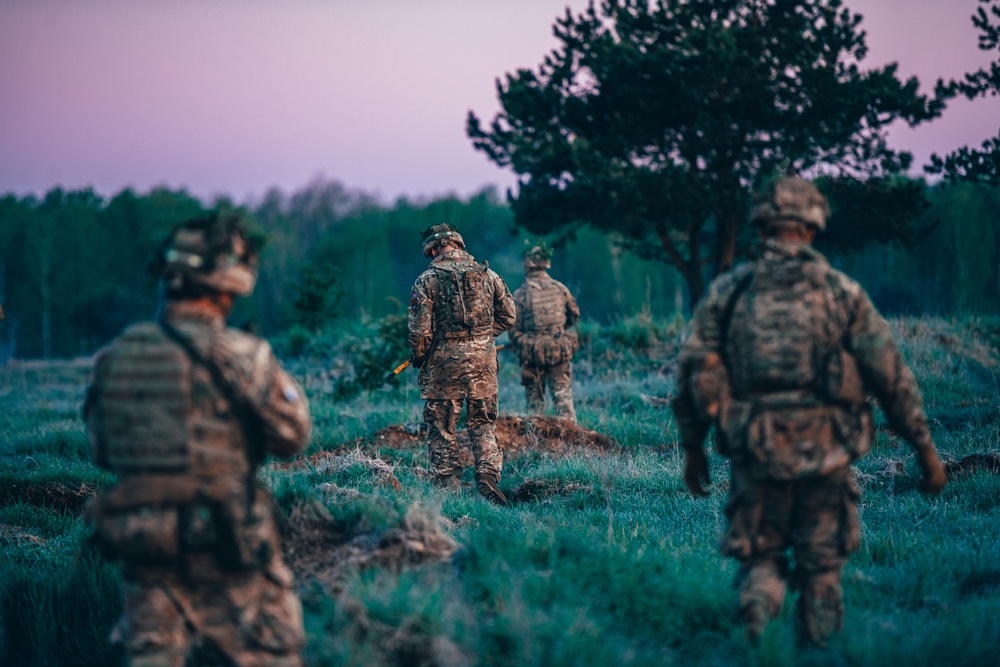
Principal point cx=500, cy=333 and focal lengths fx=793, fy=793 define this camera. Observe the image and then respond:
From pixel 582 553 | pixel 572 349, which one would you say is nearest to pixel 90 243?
pixel 572 349

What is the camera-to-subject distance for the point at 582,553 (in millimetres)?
4574

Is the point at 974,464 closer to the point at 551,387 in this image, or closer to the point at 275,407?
the point at 551,387

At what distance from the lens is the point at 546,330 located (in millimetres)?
10484

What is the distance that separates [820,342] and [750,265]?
1.61 ft

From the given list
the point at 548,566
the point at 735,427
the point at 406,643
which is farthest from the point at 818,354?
the point at 406,643

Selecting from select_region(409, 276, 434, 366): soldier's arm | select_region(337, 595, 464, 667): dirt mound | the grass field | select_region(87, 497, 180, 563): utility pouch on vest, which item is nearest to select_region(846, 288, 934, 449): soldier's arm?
the grass field

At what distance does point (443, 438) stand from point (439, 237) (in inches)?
72.7

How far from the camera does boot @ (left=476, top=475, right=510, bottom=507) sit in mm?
6809

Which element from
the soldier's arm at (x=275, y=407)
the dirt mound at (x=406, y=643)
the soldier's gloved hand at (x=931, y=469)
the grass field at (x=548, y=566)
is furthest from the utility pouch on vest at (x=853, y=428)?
the soldier's arm at (x=275, y=407)

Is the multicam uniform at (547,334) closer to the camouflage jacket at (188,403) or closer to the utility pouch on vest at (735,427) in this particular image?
the utility pouch on vest at (735,427)

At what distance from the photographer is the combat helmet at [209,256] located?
308 centimetres

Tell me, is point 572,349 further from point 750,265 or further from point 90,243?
point 90,243

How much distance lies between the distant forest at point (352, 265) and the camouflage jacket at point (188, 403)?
88.7 ft

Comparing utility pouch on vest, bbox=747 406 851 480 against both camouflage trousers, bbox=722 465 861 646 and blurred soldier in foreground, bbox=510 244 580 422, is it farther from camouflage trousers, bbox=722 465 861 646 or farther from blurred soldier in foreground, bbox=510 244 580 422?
blurred soldier in foreground, bbox=510 244 580 422
